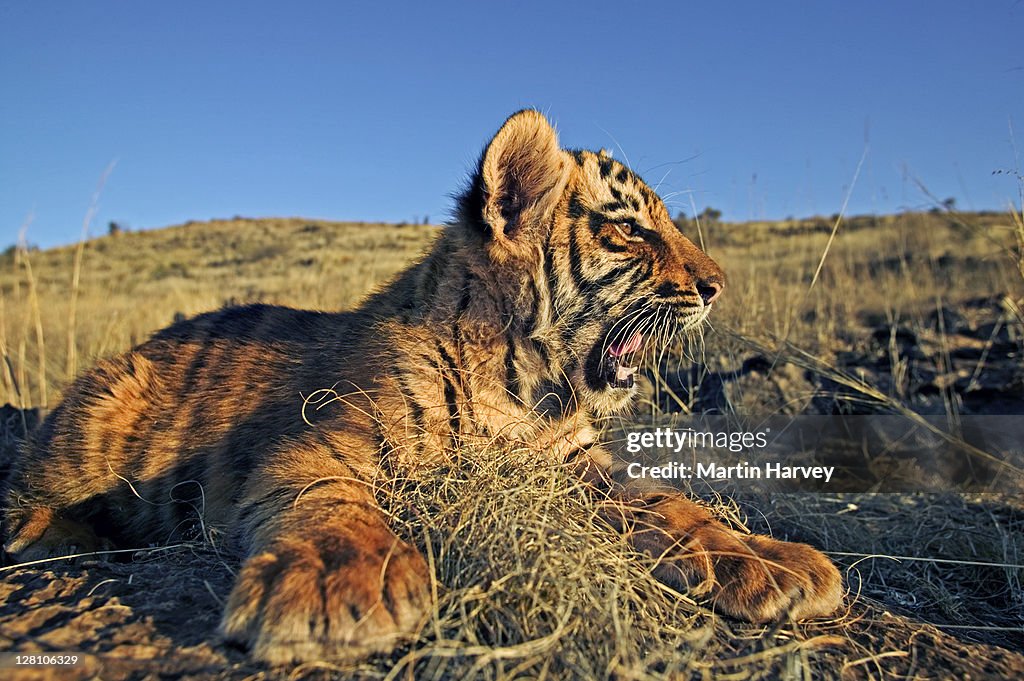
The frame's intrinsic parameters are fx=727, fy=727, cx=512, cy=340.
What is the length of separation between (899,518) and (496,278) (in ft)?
9.65

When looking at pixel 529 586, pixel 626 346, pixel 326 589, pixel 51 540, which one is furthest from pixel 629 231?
pixel 51 540

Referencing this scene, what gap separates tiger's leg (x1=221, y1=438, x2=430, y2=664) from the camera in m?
1.86

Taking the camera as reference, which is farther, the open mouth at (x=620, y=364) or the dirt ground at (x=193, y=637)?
the open mouth at (x=620, y=364)

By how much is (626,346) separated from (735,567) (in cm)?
126

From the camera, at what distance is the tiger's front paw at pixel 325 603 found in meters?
1.85

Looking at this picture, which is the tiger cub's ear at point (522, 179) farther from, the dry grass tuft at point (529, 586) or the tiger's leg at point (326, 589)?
the tiger's leg at point (326, 589)

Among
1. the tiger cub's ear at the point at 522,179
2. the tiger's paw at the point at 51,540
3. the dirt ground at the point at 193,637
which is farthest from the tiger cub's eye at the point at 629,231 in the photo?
the tiger's paw at the point at 51,540

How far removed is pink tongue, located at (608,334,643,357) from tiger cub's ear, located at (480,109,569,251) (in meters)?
0.64

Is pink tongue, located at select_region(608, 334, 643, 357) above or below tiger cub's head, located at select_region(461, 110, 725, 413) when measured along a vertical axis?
below

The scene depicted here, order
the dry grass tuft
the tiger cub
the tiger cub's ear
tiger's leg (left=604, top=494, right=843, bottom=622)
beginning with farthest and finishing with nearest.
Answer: the tiger cub's ear < the tiger cub < tiger's leg (left=604, top=494, right=843, bottom=622) < the dry grass tuft

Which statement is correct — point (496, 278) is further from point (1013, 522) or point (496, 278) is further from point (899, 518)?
point (1013, 522)

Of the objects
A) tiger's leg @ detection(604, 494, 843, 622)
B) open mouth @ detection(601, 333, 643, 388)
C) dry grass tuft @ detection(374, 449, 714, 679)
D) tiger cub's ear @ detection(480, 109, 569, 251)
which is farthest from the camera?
open mouth @ detection(601, 333, 643, 388)

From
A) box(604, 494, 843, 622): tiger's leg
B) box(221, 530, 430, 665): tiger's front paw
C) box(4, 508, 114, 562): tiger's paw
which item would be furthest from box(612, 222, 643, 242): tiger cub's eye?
A: box(4, 508, 114, 562): tiger's paw

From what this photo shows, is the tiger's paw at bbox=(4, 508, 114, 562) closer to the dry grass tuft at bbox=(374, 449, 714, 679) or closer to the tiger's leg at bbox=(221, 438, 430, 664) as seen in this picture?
the tiger's leg at bbox=(221, 438, 430, 664)
